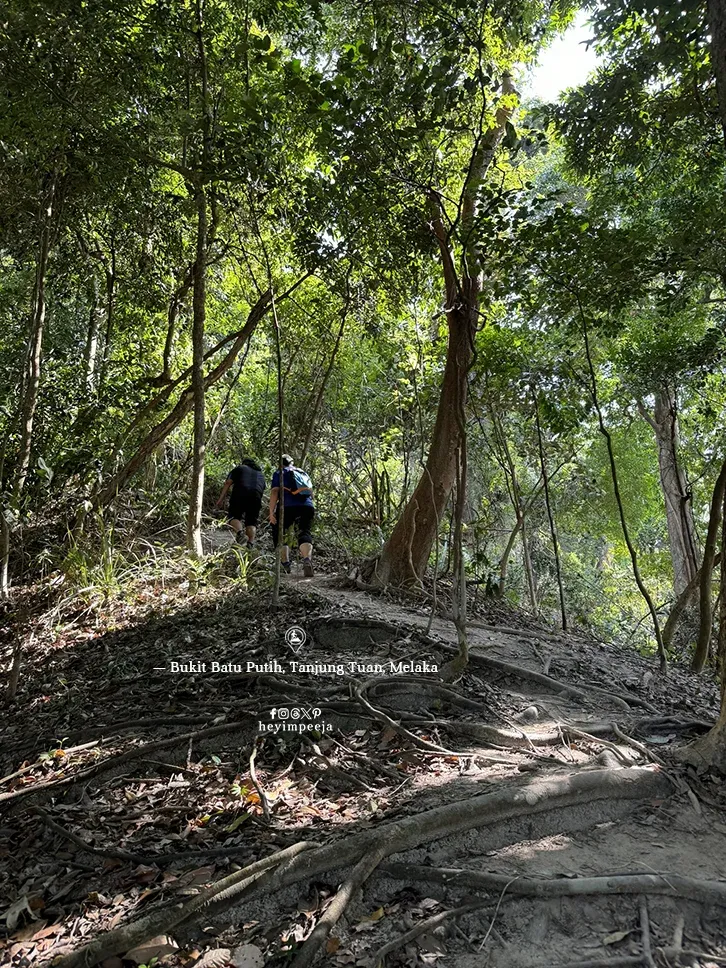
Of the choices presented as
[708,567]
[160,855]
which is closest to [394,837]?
[160,855]

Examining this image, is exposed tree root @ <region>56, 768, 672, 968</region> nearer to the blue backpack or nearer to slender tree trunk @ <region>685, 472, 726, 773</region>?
slender tree trunk @ <region>685, 472, 726, 773</region>

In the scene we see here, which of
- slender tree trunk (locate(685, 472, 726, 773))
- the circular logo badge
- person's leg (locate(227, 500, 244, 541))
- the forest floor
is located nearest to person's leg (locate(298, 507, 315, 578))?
person's leg (locate(227, 500, 244, 541))

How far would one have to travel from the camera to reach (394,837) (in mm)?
2652

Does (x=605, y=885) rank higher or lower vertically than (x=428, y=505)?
lower

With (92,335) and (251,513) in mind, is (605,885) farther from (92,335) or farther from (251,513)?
(92,335)

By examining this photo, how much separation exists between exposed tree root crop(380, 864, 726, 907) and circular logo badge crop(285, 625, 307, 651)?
3.03 meters

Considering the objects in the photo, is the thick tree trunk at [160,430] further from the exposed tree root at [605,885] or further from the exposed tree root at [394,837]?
the exposed tree root at [605,885]

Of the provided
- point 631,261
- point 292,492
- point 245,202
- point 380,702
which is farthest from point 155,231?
point 380,702

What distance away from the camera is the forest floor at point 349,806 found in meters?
2.27

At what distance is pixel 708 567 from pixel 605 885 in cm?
352

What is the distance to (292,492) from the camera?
7.84m

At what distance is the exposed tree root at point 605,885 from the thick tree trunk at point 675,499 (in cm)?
834

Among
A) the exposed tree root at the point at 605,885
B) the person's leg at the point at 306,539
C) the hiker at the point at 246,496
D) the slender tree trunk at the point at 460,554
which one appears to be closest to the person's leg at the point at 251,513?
the hiker at the point at 246,496

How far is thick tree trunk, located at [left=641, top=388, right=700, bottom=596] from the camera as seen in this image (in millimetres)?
10164
